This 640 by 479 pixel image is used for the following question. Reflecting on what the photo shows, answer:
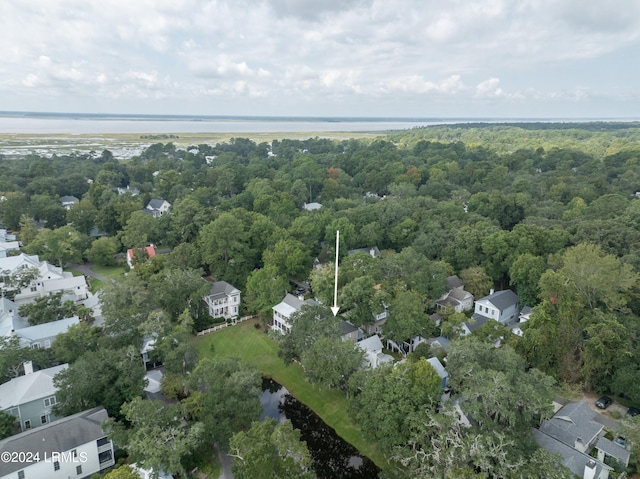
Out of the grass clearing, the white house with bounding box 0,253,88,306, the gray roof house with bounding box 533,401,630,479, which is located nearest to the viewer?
the gray roof house with bounding box 533,401,630,479

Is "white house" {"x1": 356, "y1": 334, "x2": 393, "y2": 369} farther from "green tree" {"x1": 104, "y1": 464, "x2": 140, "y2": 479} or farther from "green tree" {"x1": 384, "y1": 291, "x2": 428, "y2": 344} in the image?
"green tree" {"x1": 104, "y1": 464, "x2": 140, "y2": 479}

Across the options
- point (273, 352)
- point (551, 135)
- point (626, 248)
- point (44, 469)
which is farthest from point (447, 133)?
point (44, 469)

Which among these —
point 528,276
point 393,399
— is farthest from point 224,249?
point 528,276

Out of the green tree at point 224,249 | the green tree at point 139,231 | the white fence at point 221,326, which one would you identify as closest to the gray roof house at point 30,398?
the white fence at point 221,326

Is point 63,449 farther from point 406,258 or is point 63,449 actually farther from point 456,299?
point 456,299

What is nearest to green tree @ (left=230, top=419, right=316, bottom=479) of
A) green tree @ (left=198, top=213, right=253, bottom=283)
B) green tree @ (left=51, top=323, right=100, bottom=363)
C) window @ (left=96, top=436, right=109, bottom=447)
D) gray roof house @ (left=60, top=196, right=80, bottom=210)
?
window @ (left=96, top=436, right=109, bottom=447)

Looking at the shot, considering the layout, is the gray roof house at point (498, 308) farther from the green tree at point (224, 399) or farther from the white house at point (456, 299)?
the green tree at point (224, 399)

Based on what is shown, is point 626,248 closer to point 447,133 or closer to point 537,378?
point 537,378
